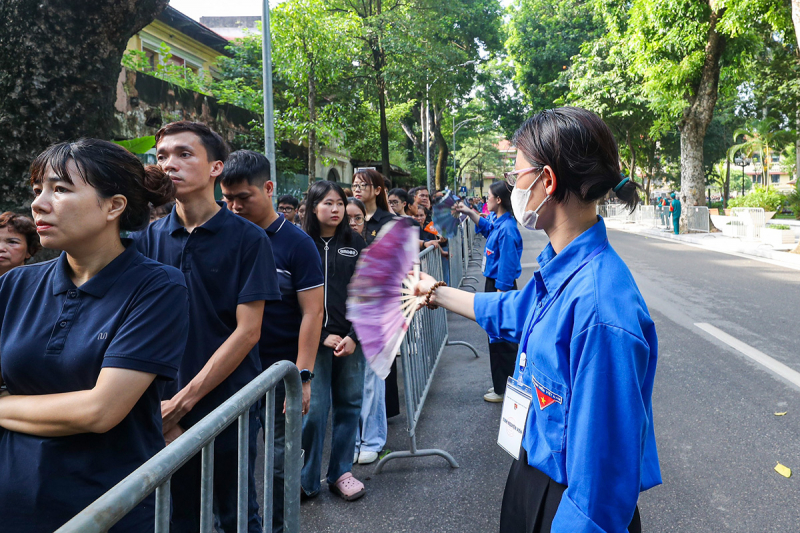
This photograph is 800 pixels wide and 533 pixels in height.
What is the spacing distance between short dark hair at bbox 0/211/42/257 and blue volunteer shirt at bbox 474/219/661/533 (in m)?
2.57

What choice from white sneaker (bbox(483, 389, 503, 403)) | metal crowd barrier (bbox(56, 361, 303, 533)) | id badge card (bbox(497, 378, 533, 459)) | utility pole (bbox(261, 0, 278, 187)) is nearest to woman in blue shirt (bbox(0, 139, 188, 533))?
metal crowd barrier (bbox(56, 361, 303, 533))

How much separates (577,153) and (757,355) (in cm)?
537

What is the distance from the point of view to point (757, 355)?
19.2 feet

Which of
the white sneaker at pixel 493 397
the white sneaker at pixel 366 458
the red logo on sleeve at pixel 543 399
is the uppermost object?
the red logo on sleeve at pixel 543 399

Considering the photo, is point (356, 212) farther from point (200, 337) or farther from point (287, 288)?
point (200, 337)

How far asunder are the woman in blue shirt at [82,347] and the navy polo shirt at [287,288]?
3.57 ft

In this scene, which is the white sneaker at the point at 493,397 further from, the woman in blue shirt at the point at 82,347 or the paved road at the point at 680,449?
the woman in blue shirt at the point at 82,347

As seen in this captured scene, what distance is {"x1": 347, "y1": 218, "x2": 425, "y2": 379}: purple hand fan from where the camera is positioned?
6.06 feet

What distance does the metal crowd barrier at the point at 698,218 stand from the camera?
22.2 meters

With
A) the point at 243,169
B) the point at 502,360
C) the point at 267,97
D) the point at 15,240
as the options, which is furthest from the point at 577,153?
the point at 267,97

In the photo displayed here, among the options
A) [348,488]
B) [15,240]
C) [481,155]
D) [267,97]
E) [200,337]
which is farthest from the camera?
[481,155]

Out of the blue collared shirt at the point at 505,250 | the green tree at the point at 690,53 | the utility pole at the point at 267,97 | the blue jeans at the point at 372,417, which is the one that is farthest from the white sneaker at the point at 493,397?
the green tree at the point at 690,53

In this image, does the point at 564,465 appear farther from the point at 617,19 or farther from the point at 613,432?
the point at 617,19

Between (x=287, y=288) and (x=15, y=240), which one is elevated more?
(x=15, y=240)
